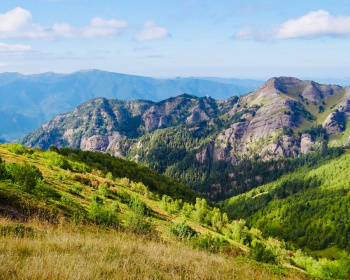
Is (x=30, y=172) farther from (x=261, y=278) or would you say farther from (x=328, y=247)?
(x=328, y=247)

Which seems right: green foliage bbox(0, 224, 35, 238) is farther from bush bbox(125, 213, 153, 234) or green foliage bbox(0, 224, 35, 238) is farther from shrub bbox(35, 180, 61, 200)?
shrub bbox(35, 180, 61, 200)

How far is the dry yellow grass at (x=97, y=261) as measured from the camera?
25.1 ft

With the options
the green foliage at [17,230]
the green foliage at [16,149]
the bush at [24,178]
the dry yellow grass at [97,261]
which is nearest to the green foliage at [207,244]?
the dry yellow grass at [97,261]

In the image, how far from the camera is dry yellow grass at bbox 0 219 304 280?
7.66 m

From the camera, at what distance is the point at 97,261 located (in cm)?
926

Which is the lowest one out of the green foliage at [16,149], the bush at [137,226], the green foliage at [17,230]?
the green foliage at [16,149]

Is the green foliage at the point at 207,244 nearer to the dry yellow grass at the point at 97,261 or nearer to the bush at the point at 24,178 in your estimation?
the dry yellow grass at the point at 97,261

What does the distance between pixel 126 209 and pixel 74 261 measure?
111 ft

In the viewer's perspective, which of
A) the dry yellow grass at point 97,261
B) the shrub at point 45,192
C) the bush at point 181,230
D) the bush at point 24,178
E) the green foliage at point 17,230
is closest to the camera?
the dry yellow grass at point 97,261

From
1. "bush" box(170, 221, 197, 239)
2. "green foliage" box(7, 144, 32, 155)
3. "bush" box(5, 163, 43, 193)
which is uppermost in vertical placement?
"bush" box(5, 163, 43, 193)

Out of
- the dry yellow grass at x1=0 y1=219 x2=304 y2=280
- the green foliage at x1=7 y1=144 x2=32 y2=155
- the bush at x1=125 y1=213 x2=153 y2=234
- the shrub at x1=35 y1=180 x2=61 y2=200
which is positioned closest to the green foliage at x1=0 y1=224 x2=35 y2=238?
the dry yellow grass at x1=0 y1=219 x2=304 y2=280

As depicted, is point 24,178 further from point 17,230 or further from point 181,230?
point 181,230

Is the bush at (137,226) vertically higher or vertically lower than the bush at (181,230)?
higher

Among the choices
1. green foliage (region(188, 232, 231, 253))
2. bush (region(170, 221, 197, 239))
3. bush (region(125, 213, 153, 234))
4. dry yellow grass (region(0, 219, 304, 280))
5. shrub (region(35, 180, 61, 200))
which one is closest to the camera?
dry yellow grass (region(0, 219, 304, 280))
